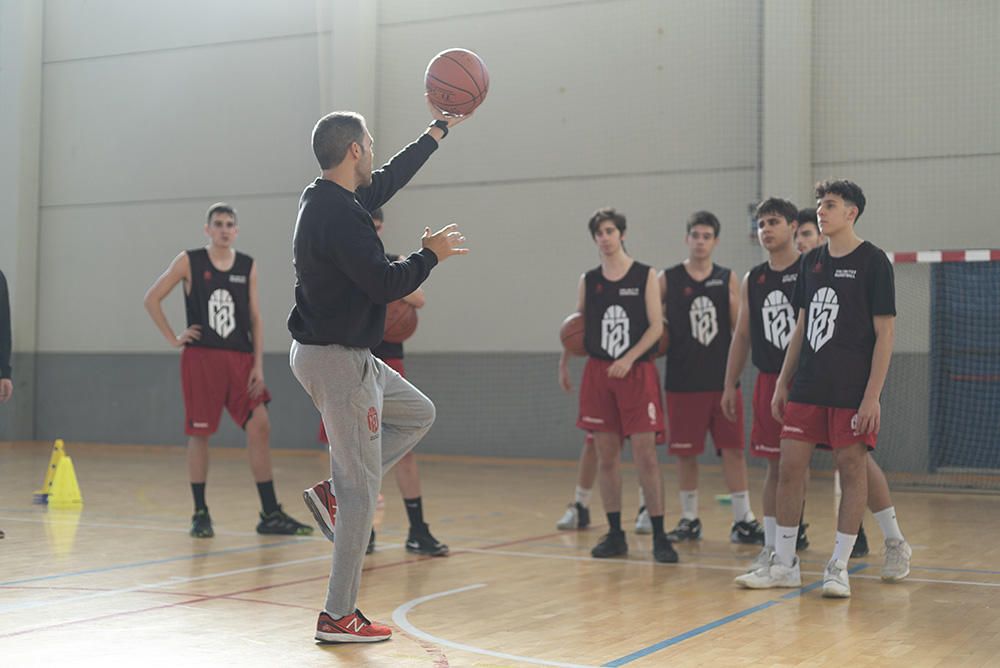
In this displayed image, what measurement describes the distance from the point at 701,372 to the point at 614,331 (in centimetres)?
94

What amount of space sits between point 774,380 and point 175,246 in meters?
9.47

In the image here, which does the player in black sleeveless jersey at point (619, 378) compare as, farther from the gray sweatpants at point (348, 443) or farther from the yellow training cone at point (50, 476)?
the yellow training cone at point (50, 476)

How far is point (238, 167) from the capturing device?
13.5 metres

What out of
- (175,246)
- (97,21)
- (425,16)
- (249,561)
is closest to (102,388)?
(175,246)

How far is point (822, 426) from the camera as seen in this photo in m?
5.00

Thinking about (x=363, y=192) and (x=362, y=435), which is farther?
(x=363, y=192)

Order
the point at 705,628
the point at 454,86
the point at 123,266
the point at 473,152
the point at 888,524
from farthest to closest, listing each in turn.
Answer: the point at 123,266 → the point at 473,152 → the point at 888,524 → the point at 454,86 → the point at 705,628

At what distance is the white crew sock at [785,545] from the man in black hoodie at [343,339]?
201cm

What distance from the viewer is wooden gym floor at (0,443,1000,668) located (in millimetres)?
3828

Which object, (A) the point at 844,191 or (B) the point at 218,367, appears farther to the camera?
(B) the point at 218,367

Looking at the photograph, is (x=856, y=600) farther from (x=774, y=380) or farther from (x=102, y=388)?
(x=102, y=388)

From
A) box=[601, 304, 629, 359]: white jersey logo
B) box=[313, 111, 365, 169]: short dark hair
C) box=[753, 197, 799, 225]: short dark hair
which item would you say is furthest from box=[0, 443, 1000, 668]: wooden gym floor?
box=[753, 197, 799, 225]: short dark hair

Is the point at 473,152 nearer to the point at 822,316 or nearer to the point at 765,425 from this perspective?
the point at 765,425

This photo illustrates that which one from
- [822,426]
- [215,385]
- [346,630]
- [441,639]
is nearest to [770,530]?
[822,426]
